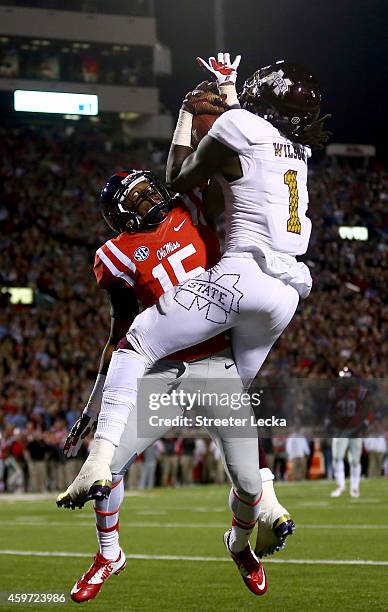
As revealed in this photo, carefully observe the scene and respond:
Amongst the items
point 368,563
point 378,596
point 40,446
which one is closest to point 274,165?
point 378,596

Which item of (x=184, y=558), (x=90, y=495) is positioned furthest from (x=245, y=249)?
(x=184, y=558)

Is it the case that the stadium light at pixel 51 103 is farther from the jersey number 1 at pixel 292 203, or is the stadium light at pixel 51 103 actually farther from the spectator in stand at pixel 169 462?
the jersey number 1 at pixel 292 203

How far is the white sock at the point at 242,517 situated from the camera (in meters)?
4.48

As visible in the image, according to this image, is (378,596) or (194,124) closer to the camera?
(194,124)

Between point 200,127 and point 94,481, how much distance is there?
1553 mm

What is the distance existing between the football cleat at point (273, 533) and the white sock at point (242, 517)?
5cm

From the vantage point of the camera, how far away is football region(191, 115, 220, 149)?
4574 mm

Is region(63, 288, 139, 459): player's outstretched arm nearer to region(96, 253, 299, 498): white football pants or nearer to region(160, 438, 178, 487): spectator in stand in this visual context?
region(96, 253, 299, 498): white football pants

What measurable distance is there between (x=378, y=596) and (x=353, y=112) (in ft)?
80.4

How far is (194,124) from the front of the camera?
460 cm

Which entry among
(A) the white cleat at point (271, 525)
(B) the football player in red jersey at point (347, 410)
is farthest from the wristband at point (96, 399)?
(B) the football player in red jersey at point (347, 410)

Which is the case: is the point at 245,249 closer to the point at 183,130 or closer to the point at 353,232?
the point at 183,130

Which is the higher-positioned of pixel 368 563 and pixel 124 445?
pixel 124 445

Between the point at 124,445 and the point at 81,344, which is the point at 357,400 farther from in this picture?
the point at 124,445
